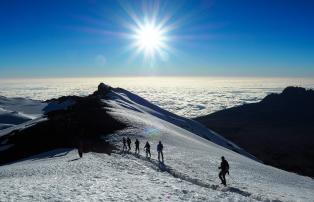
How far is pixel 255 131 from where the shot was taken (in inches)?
7667

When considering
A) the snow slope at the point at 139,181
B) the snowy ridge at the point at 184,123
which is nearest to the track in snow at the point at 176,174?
the snow slope at the point at 139,181

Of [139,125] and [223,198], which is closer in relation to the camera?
[223,198]

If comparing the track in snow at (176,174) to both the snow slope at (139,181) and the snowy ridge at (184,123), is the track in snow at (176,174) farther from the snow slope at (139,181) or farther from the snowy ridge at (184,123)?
the snowy ridge at (184,123)

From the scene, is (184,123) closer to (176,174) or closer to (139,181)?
(176,174)

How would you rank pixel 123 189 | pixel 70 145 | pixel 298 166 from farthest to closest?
1. pixel 298 166
2. pixel 70 145
3. pixel 123 189

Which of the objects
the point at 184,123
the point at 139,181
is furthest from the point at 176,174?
the point at 184,123

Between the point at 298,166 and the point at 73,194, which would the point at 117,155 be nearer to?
the point at 73,194

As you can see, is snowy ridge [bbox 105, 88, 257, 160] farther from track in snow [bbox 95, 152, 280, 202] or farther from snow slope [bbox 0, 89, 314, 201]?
track in snow [bbox 95, 152, 280, 202]

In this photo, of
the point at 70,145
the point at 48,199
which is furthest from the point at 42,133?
the point at 48,199

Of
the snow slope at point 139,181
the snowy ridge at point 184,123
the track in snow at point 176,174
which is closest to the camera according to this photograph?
the snow slope at point 139,181

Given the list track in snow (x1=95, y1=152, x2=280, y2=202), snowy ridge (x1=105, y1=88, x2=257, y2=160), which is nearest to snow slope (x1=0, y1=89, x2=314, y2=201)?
track in snow (x1=95, y1=152, x2=280, y2=202)

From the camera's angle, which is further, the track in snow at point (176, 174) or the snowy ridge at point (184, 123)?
the snowy ridge at point (184, 123)

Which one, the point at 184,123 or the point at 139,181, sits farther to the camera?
the point at 184,123

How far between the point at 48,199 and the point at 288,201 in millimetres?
17966
